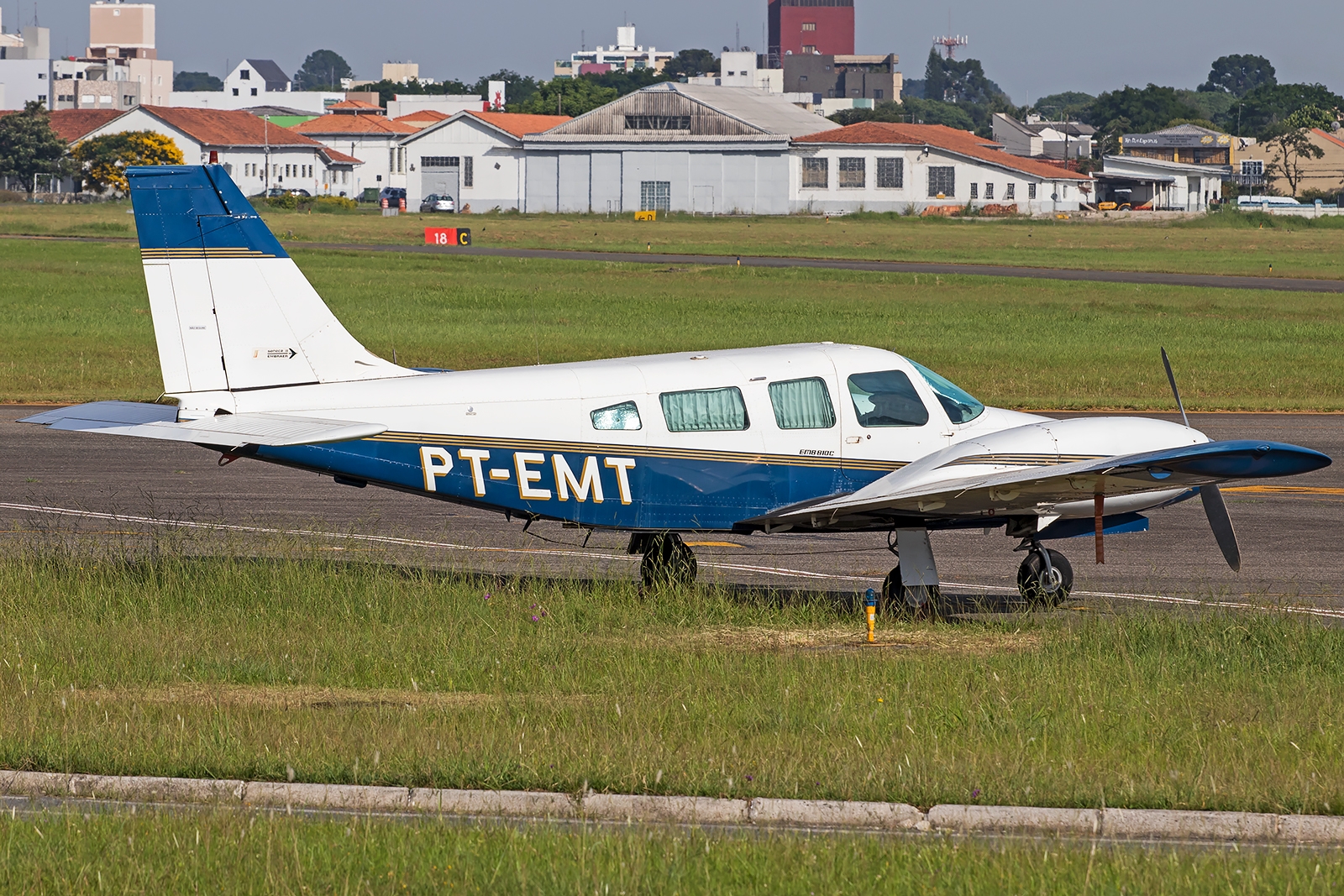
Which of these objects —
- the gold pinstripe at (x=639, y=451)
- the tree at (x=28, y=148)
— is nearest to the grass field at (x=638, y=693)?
the gold pinstripe at (x=639, y=451)

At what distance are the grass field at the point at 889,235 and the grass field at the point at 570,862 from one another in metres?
62.2

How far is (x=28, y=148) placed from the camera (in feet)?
491

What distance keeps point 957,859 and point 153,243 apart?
9.78 meters

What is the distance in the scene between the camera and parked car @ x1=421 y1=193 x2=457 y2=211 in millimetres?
128250

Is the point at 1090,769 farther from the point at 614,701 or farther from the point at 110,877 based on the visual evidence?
the point at 110,877

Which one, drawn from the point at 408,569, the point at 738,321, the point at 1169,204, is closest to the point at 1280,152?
the point at 1169,204

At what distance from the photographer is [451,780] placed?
858 cm

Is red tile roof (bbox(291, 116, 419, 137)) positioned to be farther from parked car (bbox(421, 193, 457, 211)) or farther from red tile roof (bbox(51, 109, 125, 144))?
parked car (bbox(421, 193, 457, 211))

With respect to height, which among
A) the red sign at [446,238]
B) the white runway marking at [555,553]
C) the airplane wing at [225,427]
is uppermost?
the red sign at [446,238]

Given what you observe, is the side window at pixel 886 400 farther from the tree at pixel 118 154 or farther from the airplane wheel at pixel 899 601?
the tree at pixel 118 154

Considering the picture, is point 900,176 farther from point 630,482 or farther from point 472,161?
point 630,482

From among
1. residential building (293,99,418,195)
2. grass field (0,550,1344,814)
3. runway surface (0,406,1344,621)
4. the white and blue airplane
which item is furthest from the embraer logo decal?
residential building (293,99,418,195)

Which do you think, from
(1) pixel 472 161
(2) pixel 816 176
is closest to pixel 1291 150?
(2) pixel 816 176

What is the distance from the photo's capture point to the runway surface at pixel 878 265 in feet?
195
